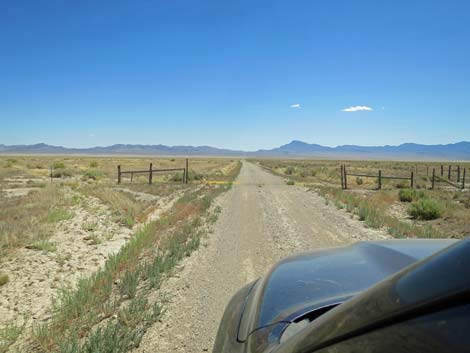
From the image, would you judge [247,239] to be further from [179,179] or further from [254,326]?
[179,179]

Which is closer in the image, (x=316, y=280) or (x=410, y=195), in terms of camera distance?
(x=316, y=280)

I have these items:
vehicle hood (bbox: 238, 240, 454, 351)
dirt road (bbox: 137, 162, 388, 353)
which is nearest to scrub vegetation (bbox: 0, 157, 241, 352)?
dirt road (bbox: 137, 162, 388, 353)

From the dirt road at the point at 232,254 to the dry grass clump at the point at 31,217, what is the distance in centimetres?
433

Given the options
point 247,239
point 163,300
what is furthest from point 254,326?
point 247,239

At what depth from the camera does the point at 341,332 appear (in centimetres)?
101

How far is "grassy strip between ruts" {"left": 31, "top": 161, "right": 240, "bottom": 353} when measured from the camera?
3631 millimetres

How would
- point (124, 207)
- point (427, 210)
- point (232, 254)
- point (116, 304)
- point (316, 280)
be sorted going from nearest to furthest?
point (316, 280), point (116, 304), point (232, 254), point (427, 210), point (124, 207)

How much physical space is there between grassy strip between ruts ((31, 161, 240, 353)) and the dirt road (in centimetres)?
21

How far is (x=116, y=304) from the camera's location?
181 inches

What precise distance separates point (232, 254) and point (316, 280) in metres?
4.84

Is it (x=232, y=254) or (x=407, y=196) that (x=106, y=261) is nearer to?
(x=232, y=254)

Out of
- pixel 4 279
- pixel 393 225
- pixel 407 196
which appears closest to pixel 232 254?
pixel 4 279

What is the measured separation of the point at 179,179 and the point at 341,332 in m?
25.3

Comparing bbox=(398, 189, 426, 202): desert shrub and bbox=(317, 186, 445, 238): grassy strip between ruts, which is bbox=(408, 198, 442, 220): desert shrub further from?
bbox=(398, 189, 426, 202): desert shrub
